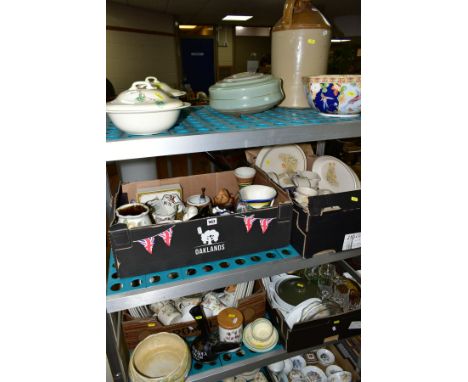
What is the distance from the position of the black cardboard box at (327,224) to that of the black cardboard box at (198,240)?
1.3 inches

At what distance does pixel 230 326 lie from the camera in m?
0.99

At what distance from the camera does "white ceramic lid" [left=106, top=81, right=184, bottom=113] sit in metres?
0.58

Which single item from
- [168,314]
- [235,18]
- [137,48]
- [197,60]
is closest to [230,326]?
[168,314]

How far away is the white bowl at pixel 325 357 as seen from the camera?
1.25 meters

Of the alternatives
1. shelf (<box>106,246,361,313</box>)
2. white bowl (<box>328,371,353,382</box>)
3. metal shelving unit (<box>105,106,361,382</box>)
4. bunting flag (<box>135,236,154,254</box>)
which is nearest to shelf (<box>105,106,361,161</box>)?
metal shelving unit (<box>105,106,361,382</box>)

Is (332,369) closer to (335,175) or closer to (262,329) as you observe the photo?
(262,329)

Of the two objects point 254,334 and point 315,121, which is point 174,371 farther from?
point 315,121

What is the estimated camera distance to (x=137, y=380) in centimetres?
82

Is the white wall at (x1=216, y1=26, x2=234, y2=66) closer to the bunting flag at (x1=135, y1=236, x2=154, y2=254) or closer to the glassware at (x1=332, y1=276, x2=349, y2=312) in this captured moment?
the glassware at (x1=332, y1=276, x2=349, y2=312)

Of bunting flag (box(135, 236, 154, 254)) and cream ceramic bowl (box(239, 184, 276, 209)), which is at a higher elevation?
cream ceramic bowl (box(239, 184, 276, 209))

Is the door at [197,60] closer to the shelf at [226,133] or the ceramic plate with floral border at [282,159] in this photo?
the ceramic plate with floral border at [282,159]

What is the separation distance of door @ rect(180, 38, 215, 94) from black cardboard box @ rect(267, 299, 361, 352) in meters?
7.27

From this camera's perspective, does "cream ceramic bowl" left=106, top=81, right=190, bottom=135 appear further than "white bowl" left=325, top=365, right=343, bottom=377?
No

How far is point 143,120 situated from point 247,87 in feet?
0.91
